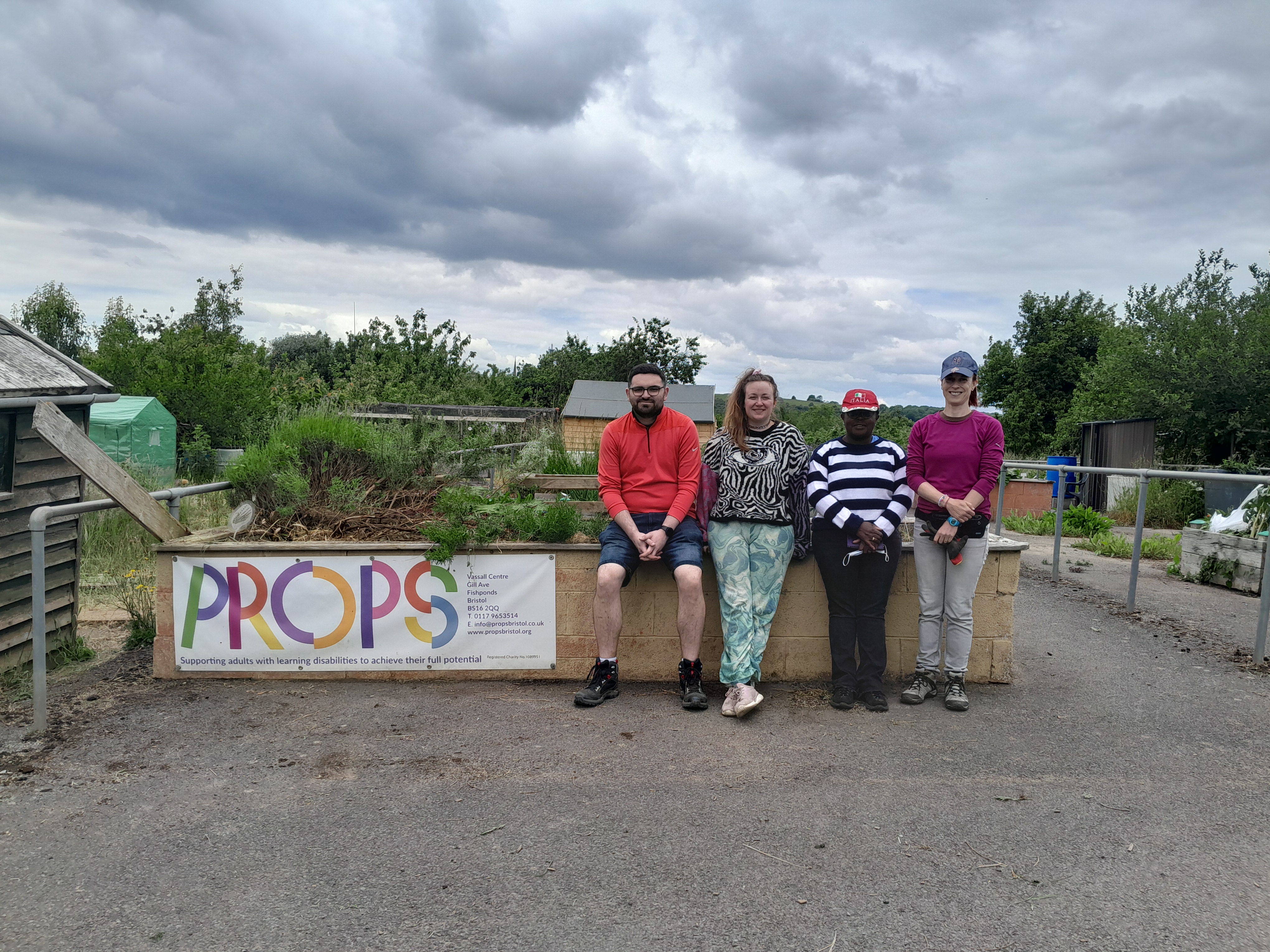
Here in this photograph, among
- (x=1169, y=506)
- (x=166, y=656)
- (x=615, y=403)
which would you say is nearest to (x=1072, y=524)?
(x=1169, y=506)

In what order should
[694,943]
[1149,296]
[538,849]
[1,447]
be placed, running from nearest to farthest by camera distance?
[694,943], [538,849], [1,447], [1149,296]

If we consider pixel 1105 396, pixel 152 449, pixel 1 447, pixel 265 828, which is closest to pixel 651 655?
pixel 265 828

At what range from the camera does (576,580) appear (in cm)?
556

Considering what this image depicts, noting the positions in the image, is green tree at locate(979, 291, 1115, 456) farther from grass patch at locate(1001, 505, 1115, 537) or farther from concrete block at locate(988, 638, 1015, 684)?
concrete block at locate(988, 638, 1015, 684)

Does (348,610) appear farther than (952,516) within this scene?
Yes

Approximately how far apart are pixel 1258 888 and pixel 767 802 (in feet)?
5.98

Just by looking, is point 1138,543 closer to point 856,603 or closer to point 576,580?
point 856,603

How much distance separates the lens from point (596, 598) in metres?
5.11

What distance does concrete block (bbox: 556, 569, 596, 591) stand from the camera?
5.56m

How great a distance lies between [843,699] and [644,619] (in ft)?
4.38

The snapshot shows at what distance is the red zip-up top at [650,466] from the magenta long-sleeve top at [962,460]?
1.36 metres

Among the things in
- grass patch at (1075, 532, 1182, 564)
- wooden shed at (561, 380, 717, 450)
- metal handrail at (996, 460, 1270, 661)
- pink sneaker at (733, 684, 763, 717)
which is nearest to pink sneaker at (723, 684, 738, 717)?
pink sneaker at (733, 684, 763, 717)

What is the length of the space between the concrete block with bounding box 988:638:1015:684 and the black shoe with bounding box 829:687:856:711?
1166 mm

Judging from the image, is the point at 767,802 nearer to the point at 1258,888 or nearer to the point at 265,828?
the point at 1258,888
